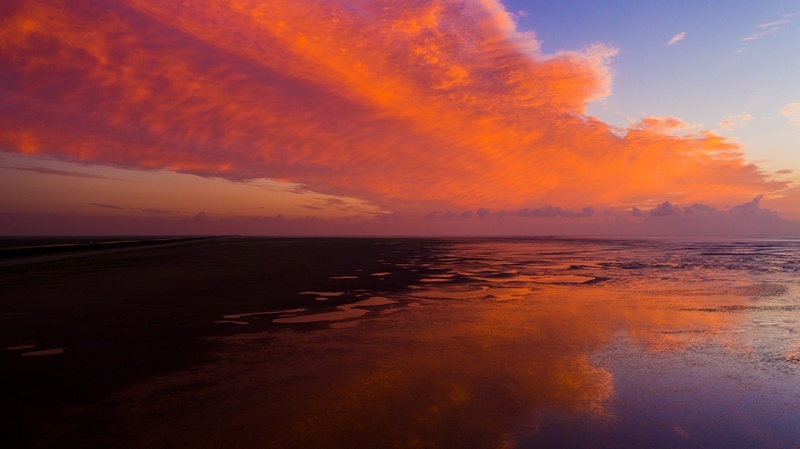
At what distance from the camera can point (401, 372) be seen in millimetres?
7449

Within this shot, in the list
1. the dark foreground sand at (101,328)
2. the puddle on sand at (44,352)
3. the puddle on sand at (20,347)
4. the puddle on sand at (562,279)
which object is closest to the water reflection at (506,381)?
the dark foreground sand at (101,328)

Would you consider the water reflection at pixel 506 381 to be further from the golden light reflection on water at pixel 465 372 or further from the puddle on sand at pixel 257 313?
the puddle on sand at pixel 257 313

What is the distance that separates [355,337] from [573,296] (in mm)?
9732

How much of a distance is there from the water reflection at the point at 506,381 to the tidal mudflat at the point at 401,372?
4 centimetres

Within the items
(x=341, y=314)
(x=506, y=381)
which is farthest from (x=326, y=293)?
(x=506, y=381)

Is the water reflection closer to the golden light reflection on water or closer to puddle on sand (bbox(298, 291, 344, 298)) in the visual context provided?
the golden light reflection on water

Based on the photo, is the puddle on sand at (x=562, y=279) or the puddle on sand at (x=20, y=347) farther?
the puddle on sand at (x=562, y=279)

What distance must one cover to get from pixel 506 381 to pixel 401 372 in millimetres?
1677

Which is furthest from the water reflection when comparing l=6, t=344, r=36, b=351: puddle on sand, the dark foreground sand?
l=6, t=344, r=36, b=351: puddle on sand

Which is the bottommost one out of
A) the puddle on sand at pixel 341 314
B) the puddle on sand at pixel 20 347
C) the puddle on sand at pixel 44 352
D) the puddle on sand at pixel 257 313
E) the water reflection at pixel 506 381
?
the puddle on sand at pixel 257 313

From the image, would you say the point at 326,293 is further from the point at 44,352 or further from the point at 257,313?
the point at 44,352

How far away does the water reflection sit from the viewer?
5.14 metres

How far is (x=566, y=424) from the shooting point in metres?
5.39

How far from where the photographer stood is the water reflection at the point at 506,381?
5.14 metres
